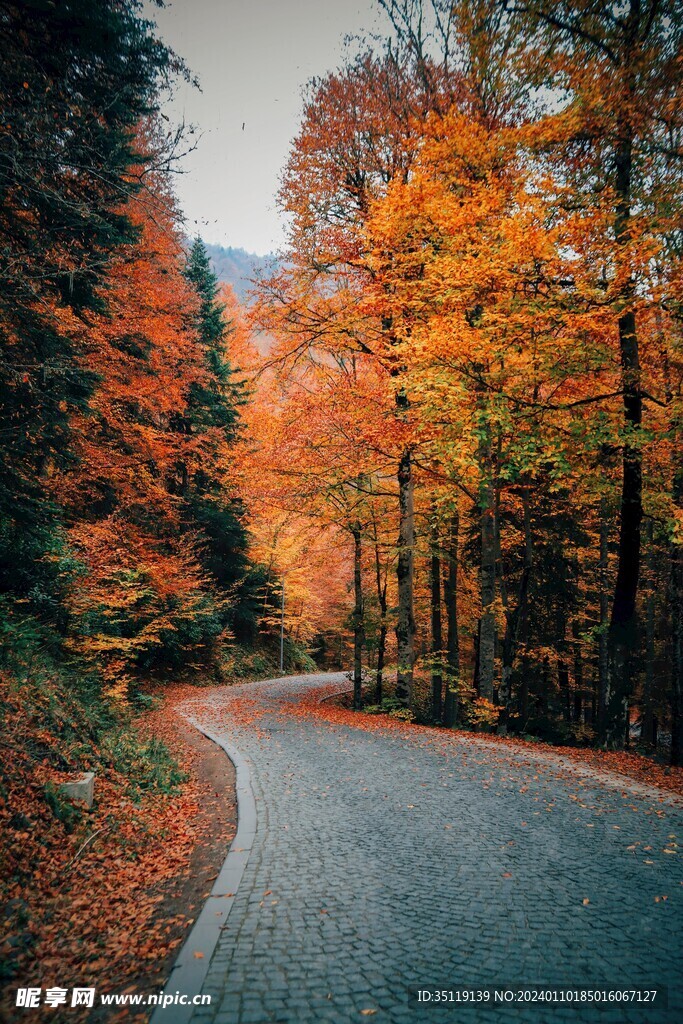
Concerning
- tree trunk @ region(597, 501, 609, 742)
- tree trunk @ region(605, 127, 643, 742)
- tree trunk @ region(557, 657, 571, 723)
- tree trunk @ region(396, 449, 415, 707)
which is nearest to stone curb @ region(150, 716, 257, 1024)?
tree trunk @ region(396, 449, 415, 707)

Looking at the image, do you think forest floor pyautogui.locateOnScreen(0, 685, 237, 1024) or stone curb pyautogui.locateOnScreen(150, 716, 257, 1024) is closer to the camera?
stone curb pyautogui.locateOnScreen(150, 716, 257, 1024)

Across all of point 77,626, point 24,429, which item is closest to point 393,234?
point 24,429

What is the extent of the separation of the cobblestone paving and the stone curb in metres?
0.09

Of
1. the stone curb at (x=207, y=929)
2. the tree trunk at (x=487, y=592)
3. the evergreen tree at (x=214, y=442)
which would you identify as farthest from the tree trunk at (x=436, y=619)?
the stone curb at (x=207, y=929)

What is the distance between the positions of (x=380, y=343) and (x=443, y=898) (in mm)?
11959

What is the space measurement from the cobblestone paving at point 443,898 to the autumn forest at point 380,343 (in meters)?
2.36

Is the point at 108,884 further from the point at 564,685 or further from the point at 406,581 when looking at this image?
the point at 564,685

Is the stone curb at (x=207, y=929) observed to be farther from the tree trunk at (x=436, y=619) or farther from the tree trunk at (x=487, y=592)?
the tree trunk at (x=436, y=619)

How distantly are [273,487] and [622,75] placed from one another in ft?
34.4

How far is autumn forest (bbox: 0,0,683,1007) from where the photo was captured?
7.03 m

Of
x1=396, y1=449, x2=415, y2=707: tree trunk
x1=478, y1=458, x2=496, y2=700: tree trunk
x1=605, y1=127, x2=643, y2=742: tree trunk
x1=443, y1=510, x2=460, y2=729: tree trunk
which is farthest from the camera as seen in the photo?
x1=443, y1=510, x2=460, y2=729: tree trunk

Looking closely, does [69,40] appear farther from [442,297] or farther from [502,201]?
[502,201]

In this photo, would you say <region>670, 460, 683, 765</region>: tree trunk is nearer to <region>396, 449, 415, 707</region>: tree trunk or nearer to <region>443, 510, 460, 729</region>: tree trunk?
<region>443, 510, 460, 729</region>: tree trunk

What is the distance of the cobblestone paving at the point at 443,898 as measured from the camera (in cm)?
313
